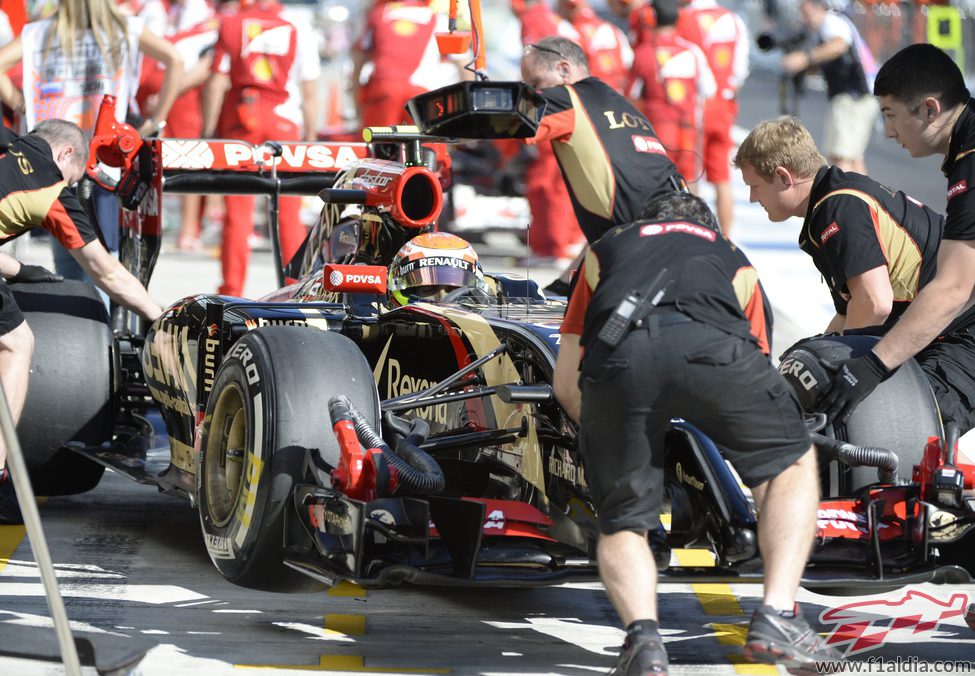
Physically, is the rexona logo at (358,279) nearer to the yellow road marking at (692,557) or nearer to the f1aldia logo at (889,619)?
the yellow road marking at (692,557)

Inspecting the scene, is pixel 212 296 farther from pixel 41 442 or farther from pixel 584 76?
pixel 584 76

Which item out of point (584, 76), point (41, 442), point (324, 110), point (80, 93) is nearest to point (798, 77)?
point (324, 110)

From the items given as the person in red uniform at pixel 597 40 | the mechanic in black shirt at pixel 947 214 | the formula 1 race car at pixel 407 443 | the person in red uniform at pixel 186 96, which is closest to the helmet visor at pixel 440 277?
the formula 1 race car at pixel 407 443

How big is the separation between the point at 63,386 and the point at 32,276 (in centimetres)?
53

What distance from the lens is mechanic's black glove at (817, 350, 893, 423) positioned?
520cm

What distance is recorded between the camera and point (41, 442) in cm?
681

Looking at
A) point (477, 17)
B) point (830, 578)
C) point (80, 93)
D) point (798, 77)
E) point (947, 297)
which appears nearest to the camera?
point (830, 578)

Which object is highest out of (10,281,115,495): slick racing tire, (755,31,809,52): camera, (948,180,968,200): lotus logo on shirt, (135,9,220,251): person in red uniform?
(755,31,809,52): camera

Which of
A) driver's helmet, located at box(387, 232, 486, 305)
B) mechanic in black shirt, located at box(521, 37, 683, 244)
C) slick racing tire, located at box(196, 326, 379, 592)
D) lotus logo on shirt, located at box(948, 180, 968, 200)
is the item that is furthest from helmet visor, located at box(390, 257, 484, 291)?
lotus logo on shirt, located at box(948, 180, 968, 200)

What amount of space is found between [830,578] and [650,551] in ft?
1.82

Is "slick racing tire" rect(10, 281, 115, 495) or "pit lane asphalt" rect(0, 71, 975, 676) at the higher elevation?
"slick racing tire" rect(10, 281, 115, 495)

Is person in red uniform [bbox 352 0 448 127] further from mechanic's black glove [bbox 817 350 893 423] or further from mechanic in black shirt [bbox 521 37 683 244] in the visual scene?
mechanic's black glove [bbox 817 350 893 423]

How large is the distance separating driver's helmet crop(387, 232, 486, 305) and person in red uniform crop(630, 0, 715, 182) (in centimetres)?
656

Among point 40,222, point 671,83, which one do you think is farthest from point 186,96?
point 40,222
